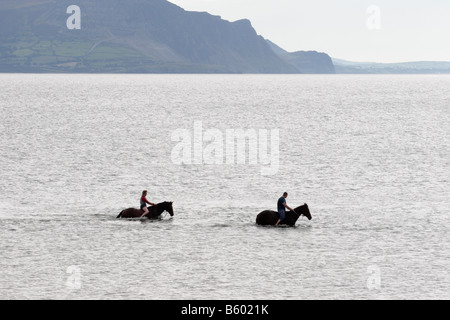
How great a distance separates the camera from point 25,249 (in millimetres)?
43031

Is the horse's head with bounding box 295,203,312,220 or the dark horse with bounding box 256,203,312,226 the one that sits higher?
the horse's head with bounding box 295,203,312,220

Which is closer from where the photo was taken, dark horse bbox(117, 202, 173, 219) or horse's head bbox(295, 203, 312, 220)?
horse's head bbox(295, 203, 312, 220)

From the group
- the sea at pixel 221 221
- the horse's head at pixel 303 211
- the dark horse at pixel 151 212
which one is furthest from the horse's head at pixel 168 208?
the horse's head at pixel 303 211

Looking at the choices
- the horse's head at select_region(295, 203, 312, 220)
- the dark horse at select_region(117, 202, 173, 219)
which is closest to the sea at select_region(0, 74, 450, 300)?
the dark horse at select_region(117, 202, 173, 219)

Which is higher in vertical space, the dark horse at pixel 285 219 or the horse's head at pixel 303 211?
the horse's head at pixel 303 211

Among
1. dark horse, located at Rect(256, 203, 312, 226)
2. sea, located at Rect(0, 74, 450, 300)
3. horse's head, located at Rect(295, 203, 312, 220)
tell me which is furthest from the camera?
dark horse, located at Rect(256, 203, 312, 226)

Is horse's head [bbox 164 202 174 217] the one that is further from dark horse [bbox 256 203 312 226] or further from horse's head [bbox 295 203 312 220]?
horse's head [bbox 295 203 312 220]

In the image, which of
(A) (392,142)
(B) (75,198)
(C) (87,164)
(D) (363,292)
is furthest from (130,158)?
(D) (363,292)

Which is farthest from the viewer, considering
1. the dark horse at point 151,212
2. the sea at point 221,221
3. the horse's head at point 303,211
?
the dark horse at point 151,212

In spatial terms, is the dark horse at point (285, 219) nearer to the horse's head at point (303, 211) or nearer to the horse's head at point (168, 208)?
the horse's head at point (303, 211)

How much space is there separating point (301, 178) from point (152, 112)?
121950mm

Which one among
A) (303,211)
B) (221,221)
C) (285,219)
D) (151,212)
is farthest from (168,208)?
(303,211)

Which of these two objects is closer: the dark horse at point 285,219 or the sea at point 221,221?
the sea at point 221,221
